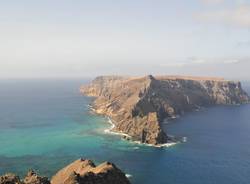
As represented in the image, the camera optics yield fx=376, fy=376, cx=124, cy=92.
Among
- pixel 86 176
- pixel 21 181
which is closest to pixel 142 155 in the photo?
pixel 86 176

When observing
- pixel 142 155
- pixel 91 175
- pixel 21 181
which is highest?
pixel 21 181

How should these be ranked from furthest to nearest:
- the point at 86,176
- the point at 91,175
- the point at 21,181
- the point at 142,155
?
1. the point at 142,155
2. the point at 91,175
3. the point at 86,176
4. the point at 21,181

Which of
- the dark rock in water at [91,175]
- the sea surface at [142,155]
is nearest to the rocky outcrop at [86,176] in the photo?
the dark rock in water at [91,175]

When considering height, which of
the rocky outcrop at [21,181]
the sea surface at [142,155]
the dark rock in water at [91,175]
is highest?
the rocky outcrop at [21,181]

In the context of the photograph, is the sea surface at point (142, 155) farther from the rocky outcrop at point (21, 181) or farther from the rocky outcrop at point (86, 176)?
the rocky outcrop at point (21, 181)

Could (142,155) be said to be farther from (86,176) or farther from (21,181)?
(21,181)

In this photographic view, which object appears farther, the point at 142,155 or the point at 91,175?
the point at 142,155

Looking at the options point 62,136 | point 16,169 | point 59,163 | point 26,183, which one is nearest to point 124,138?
point 62,136

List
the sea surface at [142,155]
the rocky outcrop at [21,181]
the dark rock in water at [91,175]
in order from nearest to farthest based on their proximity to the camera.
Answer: the rocky outcrop at [21,181], the dark rock in water at [91,175], the sea surface at [142,155]
